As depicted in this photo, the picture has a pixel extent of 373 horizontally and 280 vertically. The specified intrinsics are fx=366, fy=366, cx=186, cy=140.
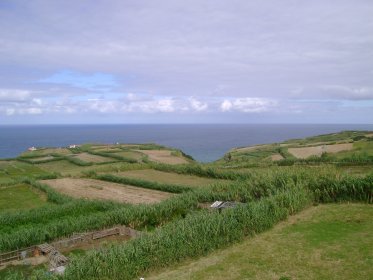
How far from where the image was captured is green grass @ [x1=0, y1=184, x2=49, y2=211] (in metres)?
23.7

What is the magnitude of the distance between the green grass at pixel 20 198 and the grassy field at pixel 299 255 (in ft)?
53.0

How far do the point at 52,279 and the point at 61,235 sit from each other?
768 centimetres

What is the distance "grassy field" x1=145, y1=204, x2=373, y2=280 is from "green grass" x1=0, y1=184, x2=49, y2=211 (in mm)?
16156

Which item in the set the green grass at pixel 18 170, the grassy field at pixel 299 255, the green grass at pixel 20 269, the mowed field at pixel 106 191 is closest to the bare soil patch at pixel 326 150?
the mowed field at pixel 106 191

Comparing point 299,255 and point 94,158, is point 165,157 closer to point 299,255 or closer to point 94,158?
point 94,158

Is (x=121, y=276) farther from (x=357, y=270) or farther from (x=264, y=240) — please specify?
(x=357, y=270)

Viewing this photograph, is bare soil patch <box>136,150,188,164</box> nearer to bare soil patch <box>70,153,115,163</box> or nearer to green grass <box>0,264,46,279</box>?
bare soil patch <box>70,153,115,163</box>

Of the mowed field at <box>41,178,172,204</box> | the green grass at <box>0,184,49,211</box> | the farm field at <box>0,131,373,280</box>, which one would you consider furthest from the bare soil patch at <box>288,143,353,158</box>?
the green grass at <box>0,184,49,211</box>

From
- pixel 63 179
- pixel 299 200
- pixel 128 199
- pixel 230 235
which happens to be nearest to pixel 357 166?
pixel 299 200

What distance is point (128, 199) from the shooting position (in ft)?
80.7

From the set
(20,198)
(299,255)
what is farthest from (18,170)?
(299,255)

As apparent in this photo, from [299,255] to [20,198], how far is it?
21.1m

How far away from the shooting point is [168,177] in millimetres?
32219

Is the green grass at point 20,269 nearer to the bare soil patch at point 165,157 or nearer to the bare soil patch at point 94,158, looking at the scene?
the bare soil patch at point 165,157
